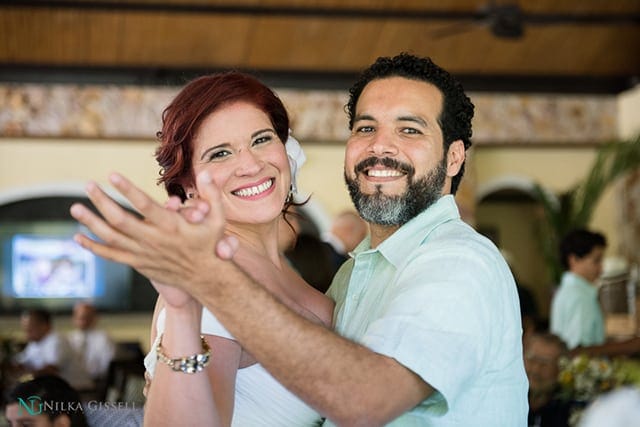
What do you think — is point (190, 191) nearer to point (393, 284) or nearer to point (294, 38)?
point (393, 284)

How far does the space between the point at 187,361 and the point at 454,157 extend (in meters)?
0.92

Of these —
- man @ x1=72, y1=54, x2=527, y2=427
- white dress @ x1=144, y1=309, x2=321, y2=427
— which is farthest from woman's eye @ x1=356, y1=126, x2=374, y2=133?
white dress @ x1=144, y1=309, x2=321, y2=427

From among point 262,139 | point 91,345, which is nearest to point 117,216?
point 262,139

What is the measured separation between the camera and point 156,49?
30.2ft

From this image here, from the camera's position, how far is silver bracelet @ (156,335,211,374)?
1492 millimetres

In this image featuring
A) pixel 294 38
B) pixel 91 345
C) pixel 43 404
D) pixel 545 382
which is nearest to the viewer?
pixel 43 404

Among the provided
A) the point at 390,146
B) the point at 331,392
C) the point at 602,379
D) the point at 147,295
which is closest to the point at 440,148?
the point at 390,146

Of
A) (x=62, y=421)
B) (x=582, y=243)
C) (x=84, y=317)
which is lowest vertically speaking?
(x=84, y=317)

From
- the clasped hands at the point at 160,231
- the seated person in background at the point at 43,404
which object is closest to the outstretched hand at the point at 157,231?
the clasped hands at the point at 160,231

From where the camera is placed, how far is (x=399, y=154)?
2.06 m

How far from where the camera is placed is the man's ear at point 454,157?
2154mm

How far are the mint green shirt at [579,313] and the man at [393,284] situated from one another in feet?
12.2

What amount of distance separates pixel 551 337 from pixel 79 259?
7.31 metres

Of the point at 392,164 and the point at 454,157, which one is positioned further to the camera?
the point at 454,157
